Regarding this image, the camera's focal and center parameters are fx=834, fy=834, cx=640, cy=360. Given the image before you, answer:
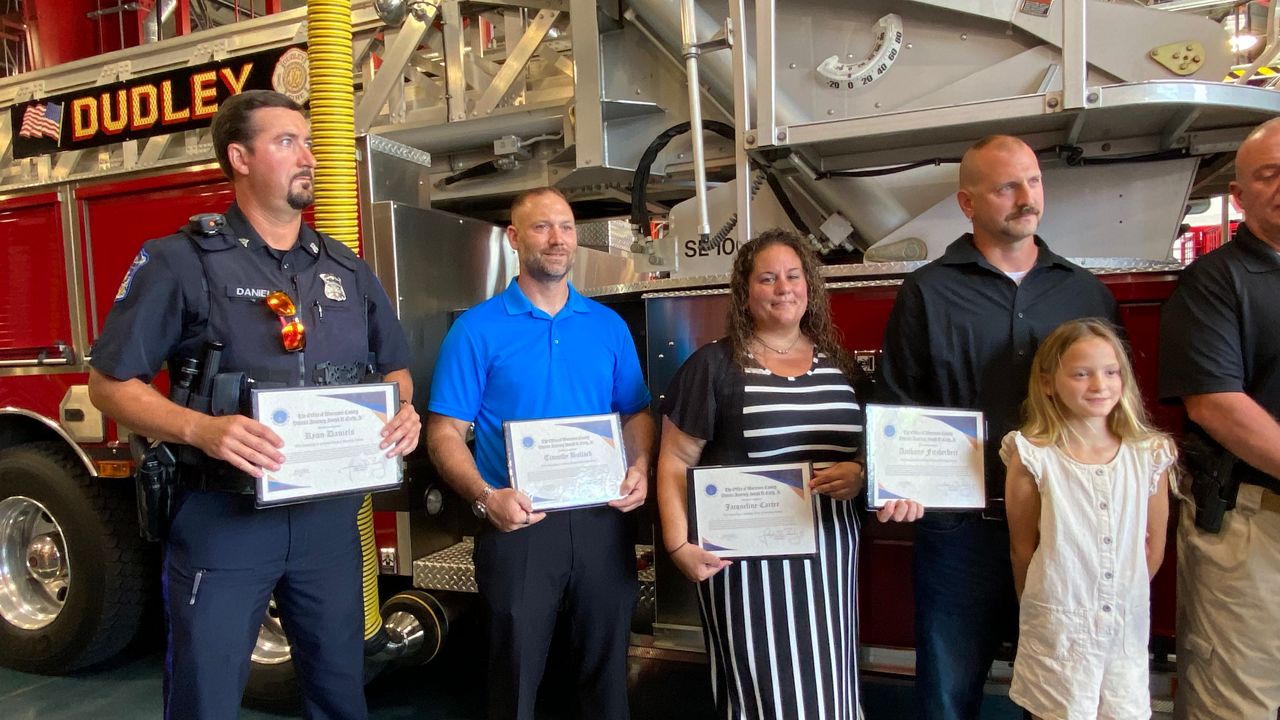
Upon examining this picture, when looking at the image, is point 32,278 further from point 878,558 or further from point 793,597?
point 878,558

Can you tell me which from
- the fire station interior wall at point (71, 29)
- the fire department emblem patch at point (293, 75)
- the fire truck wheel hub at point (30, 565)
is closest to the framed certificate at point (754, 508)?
the fire department emblem patch at point (293, 75)

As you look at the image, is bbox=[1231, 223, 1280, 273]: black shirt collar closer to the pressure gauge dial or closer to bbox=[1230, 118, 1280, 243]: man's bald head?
bbox=[1230, 118, 1280, 243]: man's bald head

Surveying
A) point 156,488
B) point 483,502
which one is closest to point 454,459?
point 483,502

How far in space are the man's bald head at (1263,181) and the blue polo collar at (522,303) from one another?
173 cm

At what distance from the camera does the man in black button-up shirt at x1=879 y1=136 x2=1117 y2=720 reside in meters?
2.15

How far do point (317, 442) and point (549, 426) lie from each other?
58 centimetres

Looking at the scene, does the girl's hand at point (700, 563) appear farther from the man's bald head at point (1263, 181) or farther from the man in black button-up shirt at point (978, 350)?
the man's bald head at point (1263, 181)

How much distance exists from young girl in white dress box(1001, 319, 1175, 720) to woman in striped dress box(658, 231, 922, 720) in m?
0.33

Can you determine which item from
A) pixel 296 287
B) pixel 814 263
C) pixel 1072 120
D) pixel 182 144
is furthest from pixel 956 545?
pixel 182 144

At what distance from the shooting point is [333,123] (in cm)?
289

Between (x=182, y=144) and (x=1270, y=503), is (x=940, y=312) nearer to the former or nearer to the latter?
(x=1270, y=503)

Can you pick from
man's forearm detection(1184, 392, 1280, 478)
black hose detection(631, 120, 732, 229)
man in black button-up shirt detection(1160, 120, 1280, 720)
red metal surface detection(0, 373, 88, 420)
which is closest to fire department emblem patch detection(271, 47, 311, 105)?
red metal surface detection(0, 373, 88, 420)

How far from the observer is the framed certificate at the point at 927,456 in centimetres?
200

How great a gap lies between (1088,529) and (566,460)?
1.28m
